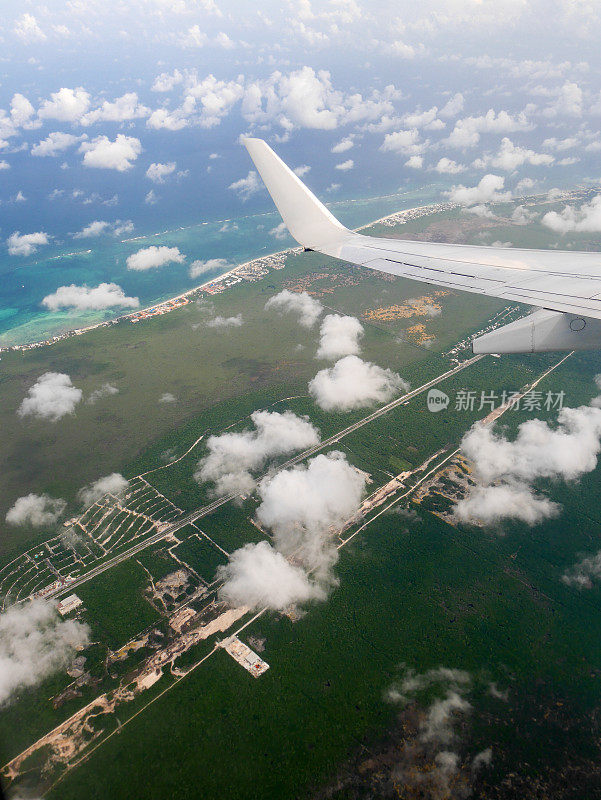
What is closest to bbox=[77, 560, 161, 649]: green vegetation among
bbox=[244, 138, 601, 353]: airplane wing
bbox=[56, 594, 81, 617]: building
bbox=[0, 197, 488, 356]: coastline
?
bbox=[56, 594, 81, 617]: building

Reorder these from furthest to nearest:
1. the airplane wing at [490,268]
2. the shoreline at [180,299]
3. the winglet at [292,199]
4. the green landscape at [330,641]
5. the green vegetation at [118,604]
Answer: the shoreline at [180,299] → the green vegetation at [118,604] → the green landscape at [330,641] → the winglet at [292,199] → the airplane wing at [490,268]

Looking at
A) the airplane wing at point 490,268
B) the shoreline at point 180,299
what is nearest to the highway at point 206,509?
the airplane wing at point 490,268

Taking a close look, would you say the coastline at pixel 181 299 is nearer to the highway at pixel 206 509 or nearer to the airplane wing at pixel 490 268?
the highway at pixel 206 509

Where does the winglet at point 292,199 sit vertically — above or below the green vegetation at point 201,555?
above

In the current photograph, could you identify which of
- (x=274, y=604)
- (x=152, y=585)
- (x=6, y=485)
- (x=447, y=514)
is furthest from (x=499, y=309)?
(x=6, y=485)

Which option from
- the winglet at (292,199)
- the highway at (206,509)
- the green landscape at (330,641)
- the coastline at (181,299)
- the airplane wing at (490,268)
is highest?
the winglet at (292,199)

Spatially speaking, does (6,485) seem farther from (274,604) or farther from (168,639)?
(274,604)

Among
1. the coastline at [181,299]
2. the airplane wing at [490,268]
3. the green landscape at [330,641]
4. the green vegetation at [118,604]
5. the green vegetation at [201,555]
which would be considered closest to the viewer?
the airplane wing at [490,268]

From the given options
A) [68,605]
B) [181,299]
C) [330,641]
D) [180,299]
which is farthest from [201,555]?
[180,299]
